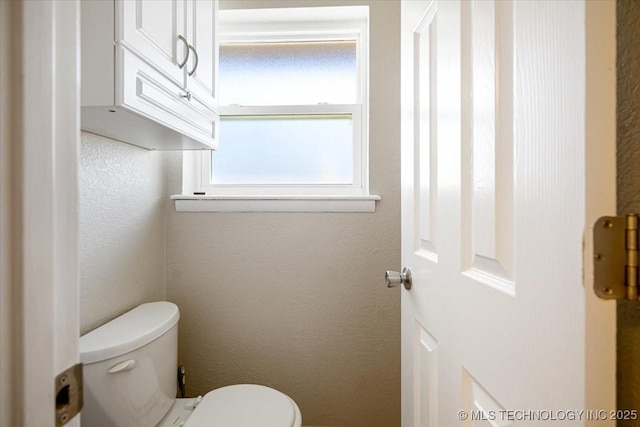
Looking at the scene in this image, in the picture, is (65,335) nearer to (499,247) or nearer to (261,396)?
(499,247)

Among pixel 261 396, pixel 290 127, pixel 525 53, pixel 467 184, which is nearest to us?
pixel 525 53

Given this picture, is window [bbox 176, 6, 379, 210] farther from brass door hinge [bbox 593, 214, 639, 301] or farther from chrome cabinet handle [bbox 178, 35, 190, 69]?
brass door hinge [bbox 593, 214, 639, 301]

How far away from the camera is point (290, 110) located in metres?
1.44

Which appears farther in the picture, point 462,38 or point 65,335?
point 462,38

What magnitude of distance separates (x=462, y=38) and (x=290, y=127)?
1022mm

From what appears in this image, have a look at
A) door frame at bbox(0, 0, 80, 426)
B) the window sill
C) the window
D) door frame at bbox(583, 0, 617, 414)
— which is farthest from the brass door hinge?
the window

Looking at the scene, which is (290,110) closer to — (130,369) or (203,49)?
(203,49)

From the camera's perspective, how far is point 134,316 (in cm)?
105

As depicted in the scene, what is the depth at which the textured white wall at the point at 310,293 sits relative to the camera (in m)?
1.31

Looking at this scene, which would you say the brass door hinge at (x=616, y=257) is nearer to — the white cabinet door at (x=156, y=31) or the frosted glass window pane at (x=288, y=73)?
the white cabinet door at (x=156, y=31)

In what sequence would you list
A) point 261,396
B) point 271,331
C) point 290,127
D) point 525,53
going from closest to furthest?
1. point 525,53
2. point 261,396
3. point 271,331
4. point 290,127

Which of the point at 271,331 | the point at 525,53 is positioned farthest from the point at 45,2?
the point at 271,331

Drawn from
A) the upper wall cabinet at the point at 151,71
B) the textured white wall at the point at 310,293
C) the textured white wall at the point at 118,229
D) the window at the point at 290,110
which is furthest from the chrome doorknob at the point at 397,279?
the textured white wall at the point at 118,229

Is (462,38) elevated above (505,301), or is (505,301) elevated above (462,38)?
(462,38)
